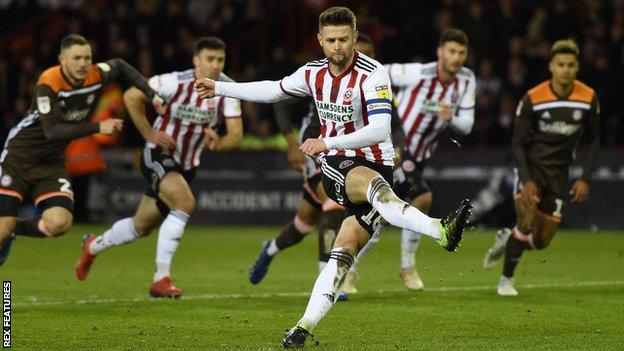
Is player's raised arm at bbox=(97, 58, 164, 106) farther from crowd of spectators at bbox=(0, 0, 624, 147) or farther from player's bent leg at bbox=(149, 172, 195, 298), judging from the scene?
crowd of spectators at bbox=(0, 0, 624, 147)

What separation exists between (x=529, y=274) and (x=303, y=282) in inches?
99.1

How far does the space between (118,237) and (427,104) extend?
323cm

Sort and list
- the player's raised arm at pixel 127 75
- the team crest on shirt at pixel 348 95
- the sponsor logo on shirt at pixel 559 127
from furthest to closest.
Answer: the sponsor logo on shirt at pixel 559 127 < the player's raised arm at pixel 127 75 < the team crest on shirt at pixel 348 95

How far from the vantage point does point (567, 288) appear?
1181cm

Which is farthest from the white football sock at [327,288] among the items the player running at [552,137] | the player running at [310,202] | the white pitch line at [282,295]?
the player running at [552,137]

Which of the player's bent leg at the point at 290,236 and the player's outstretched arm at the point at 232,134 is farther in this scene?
the player's bent leg at the point at 290,236

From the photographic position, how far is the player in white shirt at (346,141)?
7.79 metres

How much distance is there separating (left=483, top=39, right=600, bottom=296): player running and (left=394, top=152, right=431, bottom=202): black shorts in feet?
3.21

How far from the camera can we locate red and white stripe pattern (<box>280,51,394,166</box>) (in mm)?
8180

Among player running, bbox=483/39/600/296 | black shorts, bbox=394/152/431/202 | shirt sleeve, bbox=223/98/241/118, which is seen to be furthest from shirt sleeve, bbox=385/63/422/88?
shirt sleeve, bbox=223/98/241/118

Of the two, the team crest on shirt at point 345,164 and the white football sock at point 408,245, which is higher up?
the team crest on shirt at point 345,164

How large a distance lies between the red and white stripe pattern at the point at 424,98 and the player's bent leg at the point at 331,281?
4.15m

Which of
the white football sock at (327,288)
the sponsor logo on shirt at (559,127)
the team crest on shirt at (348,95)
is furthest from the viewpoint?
the sponsor logo on shirt at (559,127)

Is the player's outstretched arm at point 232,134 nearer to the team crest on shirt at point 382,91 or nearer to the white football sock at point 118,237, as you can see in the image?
the white football sock at point 118,237
